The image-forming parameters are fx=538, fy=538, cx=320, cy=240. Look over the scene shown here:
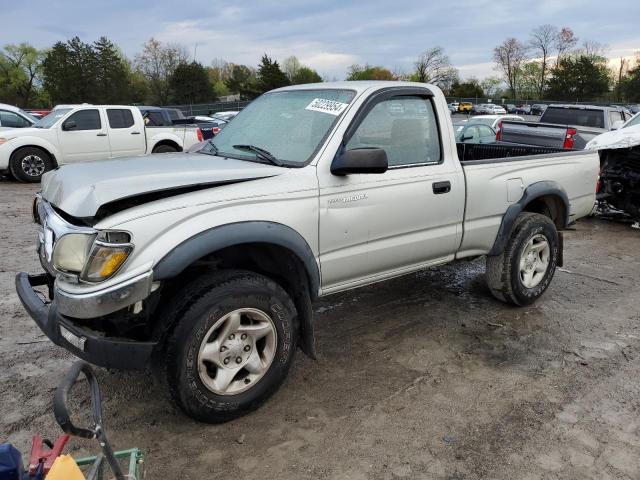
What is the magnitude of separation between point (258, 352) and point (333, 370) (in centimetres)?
75

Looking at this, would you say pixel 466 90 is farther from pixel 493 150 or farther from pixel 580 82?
pixel 493 150

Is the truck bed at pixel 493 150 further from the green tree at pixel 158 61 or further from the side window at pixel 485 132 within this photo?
the green tree at pixel 158 61

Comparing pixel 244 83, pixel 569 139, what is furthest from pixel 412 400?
pixel 244 83

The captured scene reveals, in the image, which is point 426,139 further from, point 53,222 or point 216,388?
point 53,222

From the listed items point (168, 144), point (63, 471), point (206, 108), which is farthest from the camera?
point (206, 108)

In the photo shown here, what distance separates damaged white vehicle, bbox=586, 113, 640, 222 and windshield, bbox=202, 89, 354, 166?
5.98 meters

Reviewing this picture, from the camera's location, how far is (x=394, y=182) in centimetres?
373

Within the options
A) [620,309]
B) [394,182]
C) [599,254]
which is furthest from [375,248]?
[599,254]

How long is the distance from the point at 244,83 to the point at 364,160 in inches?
2477

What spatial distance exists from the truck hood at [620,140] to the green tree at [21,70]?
69.3m

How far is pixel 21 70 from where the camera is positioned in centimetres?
6906

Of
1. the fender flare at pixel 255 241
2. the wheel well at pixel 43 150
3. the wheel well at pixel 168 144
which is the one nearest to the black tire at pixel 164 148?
the wheel well at pixel 168 144

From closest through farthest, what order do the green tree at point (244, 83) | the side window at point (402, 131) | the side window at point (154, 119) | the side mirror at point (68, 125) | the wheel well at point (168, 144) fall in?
the side window at point (402, 131), the side mirror at point (68, 125), the wheel well at point (168, 144), the side window at point (154, 119), the green tree at point (244, 83)

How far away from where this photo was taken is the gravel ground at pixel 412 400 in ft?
9.25
